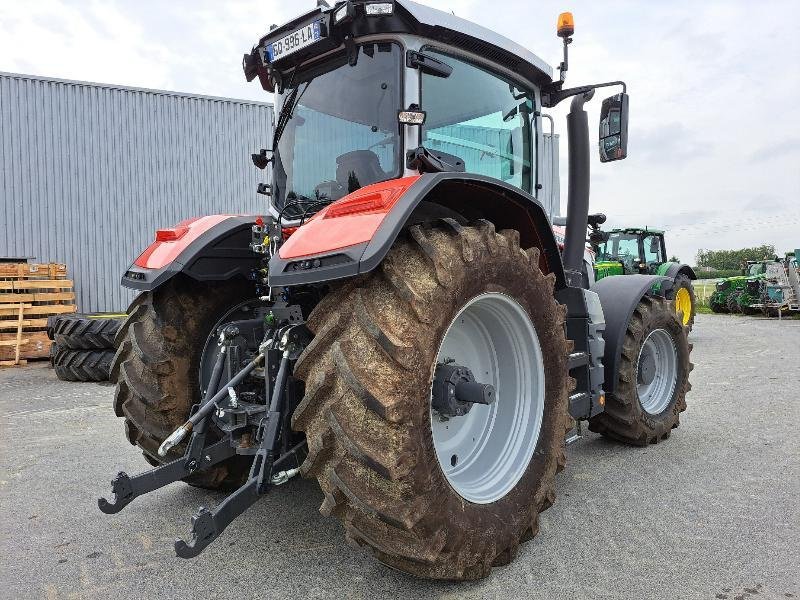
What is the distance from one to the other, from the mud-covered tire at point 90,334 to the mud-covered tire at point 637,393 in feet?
21.7

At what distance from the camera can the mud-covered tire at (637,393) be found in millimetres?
4098

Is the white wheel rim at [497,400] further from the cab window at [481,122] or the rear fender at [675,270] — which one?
the rear fender at [675,270]

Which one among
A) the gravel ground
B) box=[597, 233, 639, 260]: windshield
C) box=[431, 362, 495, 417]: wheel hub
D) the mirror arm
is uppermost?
the mirror arm

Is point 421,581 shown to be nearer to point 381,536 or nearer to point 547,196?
point 381,536

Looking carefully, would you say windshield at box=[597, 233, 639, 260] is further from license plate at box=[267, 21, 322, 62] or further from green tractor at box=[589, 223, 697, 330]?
license plate at box=[267, 21, 322, 62]

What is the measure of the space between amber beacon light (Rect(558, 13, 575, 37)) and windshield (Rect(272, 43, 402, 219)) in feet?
4.47

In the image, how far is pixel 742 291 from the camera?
19281mm

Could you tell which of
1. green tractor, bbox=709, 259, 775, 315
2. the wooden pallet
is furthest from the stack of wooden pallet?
green tractor, bbox=709, 259, 775, 315

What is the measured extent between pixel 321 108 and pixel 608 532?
8.60ft

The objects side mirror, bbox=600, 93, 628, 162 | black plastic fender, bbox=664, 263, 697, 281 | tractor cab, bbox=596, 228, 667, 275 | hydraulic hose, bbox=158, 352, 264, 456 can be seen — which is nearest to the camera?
hydraulic hose, bbox=158, 352, 264, 456

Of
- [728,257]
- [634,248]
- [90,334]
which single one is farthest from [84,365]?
[728,257]

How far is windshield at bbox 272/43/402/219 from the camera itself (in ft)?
9.29

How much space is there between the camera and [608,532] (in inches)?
113

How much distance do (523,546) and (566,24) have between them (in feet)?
9.80
